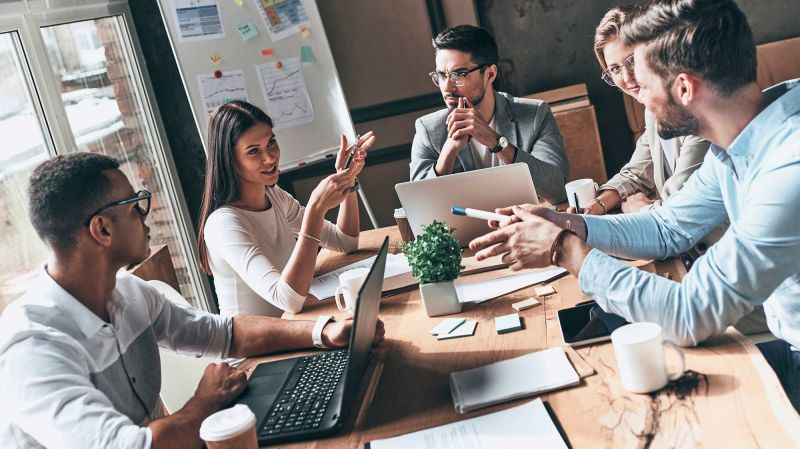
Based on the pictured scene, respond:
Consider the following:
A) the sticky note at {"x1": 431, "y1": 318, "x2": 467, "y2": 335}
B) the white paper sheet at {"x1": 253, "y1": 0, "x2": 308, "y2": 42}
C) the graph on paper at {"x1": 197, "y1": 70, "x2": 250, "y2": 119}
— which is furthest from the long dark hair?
the white paper sheet at {"x1": 253, "y1": 0, "x2": 308, "y2": 42}

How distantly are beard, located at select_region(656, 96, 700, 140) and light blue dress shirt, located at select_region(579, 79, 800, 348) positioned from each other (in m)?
0.08

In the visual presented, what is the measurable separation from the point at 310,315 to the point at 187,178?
2.37 metres

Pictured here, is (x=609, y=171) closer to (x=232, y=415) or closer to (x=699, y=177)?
(x=699, y=177)

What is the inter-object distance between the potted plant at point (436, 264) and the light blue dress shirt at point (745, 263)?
0.36 meters

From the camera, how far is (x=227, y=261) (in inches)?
87.4

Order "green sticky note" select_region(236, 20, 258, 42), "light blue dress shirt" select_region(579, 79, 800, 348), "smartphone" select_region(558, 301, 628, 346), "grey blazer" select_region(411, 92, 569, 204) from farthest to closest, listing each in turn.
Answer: "green sticky note" select_region(236, 20, 258, 42) → "grey blazer" select_region(411, 92, 569, 204) → "smartphone" select_region(558, 301, 628, 346) → "light blue dress shirt" select_region(579, 79, 800, 348)

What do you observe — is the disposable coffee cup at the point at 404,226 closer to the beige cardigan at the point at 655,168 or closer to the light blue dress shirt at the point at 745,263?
the beige cardigan at the point at 655,168

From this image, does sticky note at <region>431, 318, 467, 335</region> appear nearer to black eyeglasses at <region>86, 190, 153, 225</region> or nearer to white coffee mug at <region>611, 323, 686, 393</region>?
white coffee mug at <region>611, 323, 686, 393</region>

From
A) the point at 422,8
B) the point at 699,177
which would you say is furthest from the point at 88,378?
the point at 422,8

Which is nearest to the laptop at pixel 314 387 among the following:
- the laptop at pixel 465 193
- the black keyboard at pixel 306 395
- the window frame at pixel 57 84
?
the black keyboard at pixel 306 395

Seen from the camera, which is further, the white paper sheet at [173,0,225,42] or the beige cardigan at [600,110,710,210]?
the white paper sheet at [173,0,225,42]

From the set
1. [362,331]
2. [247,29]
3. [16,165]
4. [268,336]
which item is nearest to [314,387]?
[362,331]

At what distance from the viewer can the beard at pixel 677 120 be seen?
137 cm

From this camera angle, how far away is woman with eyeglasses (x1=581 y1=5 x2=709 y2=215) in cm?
214
